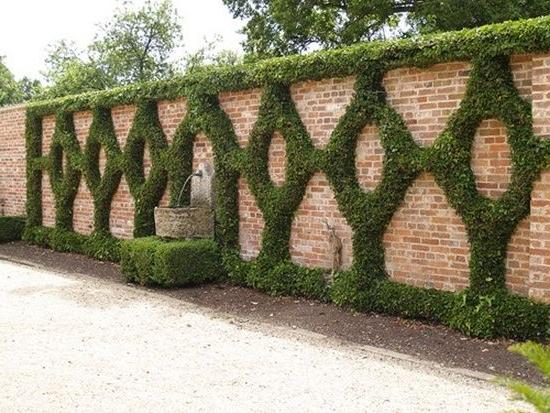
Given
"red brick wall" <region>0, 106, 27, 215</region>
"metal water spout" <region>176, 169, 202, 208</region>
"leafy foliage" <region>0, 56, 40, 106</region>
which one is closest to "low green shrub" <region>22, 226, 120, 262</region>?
"red brick wall" <region>0, 106, 27, 215</region>

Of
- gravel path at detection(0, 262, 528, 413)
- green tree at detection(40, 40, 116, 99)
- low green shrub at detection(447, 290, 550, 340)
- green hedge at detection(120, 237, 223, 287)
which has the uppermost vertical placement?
green tree at detection(40, 40, 116, 99)

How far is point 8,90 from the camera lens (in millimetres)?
38219

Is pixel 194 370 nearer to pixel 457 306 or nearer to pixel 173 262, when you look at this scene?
pixel 457 306

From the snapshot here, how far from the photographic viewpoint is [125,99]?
10.2 metres

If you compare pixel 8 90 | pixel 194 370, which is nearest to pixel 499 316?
pixel 194 370

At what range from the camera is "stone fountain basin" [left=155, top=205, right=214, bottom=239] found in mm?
8414

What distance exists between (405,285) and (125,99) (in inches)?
232

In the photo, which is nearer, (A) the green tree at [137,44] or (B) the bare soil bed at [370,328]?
(B) the bare soil bed at [370,328]

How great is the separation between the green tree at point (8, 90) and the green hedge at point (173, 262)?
103ft

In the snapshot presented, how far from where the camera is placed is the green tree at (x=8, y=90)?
37.1 meters

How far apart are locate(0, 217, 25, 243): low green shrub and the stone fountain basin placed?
5760mm

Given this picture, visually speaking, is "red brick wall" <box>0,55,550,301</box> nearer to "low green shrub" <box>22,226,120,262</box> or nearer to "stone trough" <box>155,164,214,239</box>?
"stone trough" <box>155,164,214,239</box>

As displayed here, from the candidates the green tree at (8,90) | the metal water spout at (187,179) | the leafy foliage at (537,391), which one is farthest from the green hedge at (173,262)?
the green tree at (8,90)

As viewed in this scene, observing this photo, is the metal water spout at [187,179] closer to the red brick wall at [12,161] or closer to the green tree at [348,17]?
the red brick wall at [12,161]
